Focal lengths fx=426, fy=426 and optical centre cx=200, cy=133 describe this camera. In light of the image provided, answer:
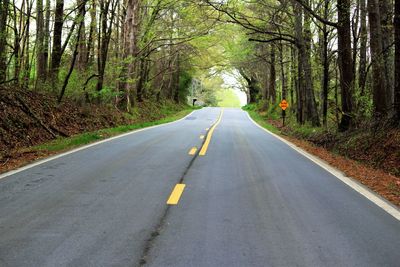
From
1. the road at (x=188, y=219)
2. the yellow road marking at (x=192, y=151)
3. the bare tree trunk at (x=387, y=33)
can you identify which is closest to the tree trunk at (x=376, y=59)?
the bare tree trunk at (x=387, y=33)

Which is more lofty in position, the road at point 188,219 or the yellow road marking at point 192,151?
the yellow road marking at point 192,151

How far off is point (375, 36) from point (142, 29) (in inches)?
832

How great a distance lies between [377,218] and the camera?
591cm

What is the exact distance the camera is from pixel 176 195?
6.94 meters

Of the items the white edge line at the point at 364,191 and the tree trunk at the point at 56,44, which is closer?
the white edge line at the point at 364,191

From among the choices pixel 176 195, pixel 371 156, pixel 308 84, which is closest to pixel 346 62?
pixel 371 156

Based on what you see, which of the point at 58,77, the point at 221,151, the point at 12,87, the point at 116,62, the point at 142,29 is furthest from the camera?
the point at 142,29

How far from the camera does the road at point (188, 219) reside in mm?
4352

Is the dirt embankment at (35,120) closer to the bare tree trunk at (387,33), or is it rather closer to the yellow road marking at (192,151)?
the yellow road marking at (192,151)

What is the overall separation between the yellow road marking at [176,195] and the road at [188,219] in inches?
2.8

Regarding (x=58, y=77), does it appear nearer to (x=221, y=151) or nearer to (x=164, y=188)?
(x=221, y=151)

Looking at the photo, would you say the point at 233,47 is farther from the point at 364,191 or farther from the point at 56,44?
the point at 364,191

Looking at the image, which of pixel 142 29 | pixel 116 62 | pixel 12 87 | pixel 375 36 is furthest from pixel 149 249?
pixel 142 29

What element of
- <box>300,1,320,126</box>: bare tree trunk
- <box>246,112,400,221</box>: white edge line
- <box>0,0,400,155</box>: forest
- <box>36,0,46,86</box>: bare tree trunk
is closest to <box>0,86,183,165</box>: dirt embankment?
<box>0,0,400,155</box>: forest
